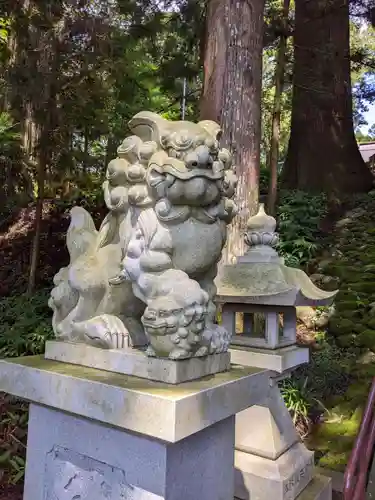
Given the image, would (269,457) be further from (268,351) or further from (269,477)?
(268,351)

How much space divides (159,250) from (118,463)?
0.69 meters

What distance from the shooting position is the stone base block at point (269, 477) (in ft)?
8.23

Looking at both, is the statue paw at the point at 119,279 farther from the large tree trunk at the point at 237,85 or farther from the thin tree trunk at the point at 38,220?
the thin tree trunk at the point at 38,220

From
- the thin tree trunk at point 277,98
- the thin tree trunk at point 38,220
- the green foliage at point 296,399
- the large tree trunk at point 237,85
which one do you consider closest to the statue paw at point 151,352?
the large tree trunk at point 237,85

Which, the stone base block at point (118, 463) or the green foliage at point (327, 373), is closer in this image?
the stone base block at point (118, 463)

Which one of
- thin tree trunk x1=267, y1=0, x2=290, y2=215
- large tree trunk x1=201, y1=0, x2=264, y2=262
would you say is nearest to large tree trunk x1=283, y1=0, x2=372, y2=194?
thin tree trunk x1=267, y1=0, x2=290, y2=215

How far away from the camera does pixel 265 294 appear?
91.6 inches

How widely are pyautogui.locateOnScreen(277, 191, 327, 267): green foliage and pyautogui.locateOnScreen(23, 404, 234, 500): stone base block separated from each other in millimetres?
4496

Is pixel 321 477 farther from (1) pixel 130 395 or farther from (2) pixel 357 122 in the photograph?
(2) pixel 357 122

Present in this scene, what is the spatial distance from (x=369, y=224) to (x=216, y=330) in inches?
233

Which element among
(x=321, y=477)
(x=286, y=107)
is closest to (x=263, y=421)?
(x=321, y=477)

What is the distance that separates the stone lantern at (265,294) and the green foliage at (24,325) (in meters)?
2.63

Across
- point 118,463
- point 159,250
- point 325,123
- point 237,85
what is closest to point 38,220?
point 237,85

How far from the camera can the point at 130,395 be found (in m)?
1.31
